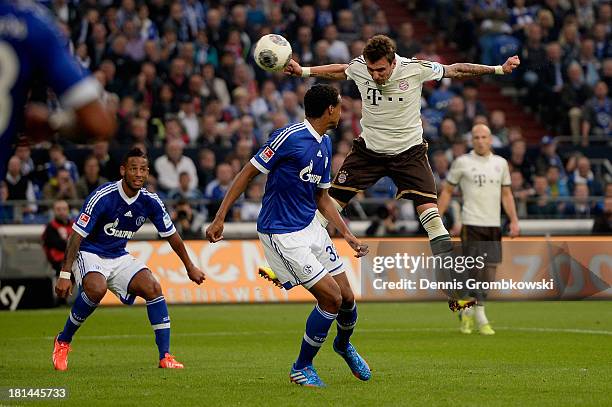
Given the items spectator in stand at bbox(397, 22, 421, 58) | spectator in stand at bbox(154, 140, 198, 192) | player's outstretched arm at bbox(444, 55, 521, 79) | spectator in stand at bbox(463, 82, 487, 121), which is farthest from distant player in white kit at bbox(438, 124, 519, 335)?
spectator in stand at bbox(397, 22, 421, 58)

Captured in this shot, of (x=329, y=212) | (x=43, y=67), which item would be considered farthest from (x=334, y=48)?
(x=43, y=67)

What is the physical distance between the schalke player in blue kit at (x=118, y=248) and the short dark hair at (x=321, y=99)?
104 inches

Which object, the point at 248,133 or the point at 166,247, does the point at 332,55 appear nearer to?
the point at 248,133

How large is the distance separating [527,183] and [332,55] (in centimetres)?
518

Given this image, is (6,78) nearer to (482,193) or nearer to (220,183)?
(482,193)

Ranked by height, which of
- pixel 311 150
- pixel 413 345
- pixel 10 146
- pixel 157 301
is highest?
pixel 10 146

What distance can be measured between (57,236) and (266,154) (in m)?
10.7

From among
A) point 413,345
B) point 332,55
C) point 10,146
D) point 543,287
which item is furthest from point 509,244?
point 10,146

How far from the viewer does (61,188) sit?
854 inches

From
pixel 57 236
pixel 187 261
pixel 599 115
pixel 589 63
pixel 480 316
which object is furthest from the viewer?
pixel 589 63

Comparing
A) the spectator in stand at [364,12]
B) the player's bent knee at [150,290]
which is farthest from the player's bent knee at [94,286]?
the spectator in stand at [364,12]

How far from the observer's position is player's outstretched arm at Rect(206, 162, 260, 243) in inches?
395

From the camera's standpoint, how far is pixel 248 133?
23844 millimetres

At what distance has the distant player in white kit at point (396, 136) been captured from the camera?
40.7 ft
